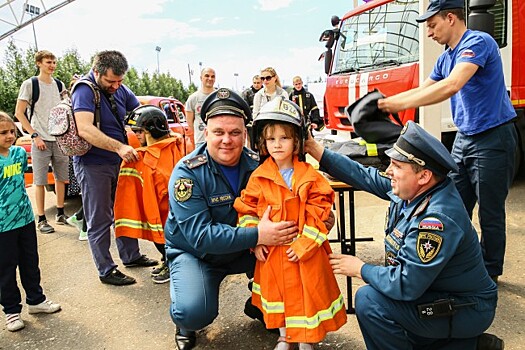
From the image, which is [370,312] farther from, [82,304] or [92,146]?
[92,146]

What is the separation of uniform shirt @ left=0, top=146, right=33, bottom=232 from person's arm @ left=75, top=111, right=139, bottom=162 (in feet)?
1.61

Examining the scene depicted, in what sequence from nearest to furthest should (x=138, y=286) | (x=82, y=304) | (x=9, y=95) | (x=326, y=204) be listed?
(x=326, y=204)
(x=82, y=304)
(x=138, y=286)
(x=9, y=95)

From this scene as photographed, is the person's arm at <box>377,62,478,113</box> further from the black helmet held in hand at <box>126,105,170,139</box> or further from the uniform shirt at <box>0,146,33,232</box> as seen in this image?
the uniform shirt at <box>0,146,33,232</box>

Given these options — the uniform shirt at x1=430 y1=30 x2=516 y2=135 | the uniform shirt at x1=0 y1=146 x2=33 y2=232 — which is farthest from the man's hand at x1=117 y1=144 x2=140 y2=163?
the uniform shirt at x1=430 y1=30 x2=516 y2=135

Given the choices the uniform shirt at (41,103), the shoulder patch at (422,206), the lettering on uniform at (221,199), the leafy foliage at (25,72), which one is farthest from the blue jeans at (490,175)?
the leafy foliage at (25,72)

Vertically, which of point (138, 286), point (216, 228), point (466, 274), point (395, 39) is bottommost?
point (138, 286)

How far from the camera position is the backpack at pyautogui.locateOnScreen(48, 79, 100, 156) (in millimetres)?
3352

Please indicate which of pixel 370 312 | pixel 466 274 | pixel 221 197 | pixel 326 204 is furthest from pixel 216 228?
pixel 466 274

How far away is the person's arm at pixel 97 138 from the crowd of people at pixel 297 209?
0.6 inches

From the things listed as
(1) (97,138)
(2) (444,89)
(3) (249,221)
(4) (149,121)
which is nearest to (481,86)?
(2) (444,89)

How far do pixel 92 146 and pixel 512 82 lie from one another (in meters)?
4.53

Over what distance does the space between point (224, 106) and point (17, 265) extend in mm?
1868

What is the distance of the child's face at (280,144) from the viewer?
2275mm

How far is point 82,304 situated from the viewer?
330cm
